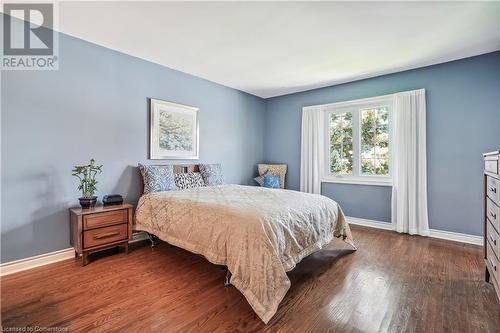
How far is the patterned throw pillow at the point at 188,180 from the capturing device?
348 centimetres

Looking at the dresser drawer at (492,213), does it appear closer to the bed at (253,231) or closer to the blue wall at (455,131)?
the bed at (253,231)

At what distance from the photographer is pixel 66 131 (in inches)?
105

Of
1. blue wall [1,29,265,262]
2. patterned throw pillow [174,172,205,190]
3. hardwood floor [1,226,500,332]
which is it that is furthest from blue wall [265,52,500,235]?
blue wall [1,29,265,262]

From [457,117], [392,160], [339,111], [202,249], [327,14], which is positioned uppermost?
[327,14]

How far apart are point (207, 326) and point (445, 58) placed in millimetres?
4279

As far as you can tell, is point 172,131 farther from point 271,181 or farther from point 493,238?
point 493,238

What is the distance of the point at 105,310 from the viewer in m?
1.73

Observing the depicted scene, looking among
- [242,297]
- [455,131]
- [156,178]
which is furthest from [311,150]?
[242,297]

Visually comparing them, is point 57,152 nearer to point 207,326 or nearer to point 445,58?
point 207,326

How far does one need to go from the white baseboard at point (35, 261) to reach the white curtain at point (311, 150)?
380cm

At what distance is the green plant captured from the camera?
2689mm

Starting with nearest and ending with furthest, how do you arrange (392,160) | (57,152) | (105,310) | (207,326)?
(207,326)
(105,310)
(57,152)
(392,160)

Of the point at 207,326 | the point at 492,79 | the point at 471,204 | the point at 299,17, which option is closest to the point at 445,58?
the point at 492,79

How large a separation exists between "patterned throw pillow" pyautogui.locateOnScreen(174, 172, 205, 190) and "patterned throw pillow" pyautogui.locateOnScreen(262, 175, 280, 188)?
147cm
